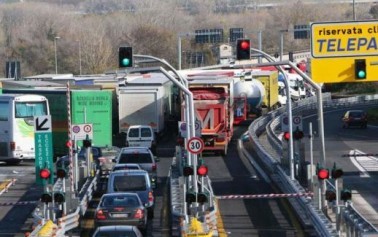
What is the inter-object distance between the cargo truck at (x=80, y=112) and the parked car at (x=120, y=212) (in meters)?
25.1

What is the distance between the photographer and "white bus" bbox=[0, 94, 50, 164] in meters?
54.4

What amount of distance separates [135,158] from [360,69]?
Answer: 43.0 feet

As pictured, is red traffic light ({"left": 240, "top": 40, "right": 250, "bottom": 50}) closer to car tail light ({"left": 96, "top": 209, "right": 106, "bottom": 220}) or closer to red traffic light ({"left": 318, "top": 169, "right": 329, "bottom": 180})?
red traffic light ({"left": 318, "top": 169, "right": 329, "bottom": 180})

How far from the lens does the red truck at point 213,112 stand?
182ft

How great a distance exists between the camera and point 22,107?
179 feet

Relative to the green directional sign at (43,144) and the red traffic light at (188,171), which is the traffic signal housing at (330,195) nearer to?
the red traffic light at (188,171)

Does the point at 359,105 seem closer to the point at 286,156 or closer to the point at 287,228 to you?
the point at 286,156

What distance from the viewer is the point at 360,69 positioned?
34031mm

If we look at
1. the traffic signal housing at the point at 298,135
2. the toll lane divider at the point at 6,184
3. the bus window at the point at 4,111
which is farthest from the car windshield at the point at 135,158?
the bus window at the point at 4,111

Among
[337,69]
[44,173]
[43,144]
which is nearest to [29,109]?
[43,144]

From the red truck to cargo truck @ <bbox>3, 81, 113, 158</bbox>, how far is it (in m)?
4.28

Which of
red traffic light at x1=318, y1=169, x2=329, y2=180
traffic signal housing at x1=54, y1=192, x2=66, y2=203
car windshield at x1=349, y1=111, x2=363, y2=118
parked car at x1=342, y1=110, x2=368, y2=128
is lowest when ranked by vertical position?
traffic signal housing at x1=54, y1=192, x2=66, y2=203

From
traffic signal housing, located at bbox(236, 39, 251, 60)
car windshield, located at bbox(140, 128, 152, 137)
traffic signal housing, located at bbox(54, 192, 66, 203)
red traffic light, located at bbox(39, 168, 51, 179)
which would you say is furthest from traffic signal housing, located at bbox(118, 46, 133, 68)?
car windshield, located at bbox(140, 128, 152, 137)

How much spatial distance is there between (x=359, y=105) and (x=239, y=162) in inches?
2044
